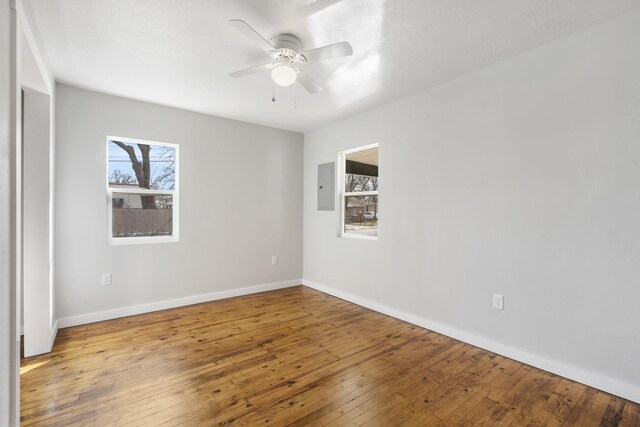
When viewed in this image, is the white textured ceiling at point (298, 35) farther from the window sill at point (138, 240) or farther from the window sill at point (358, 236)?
the window sill at point (358, 236)

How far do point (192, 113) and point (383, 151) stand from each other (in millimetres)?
2534

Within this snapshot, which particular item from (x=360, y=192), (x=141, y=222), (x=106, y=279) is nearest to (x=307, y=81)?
(x=360, y=192)

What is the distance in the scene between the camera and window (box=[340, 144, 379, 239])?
154 inches

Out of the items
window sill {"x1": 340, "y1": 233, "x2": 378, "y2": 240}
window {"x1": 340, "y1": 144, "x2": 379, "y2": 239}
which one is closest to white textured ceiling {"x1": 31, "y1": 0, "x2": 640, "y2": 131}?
window {"x1": 340, "y1": 144, "x2": 379, "y2": 239}

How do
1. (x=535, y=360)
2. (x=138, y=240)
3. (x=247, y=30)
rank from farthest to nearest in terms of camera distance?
(x=138, y=240) → (x=535, y=360) → (x=247, y=30)

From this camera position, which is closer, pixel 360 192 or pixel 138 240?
pixel 138 240

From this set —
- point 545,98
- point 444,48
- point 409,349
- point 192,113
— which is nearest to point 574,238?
point 545,98

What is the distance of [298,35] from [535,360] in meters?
3.13

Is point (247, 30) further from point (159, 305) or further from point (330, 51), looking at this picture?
point (159, 305)

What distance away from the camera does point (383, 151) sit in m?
3.64

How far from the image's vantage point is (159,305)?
145 inches

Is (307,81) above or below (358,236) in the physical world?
above

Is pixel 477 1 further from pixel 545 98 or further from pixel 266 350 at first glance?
pixel 266 350

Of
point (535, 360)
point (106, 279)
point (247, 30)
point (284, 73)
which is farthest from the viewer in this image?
point (106, 279)
